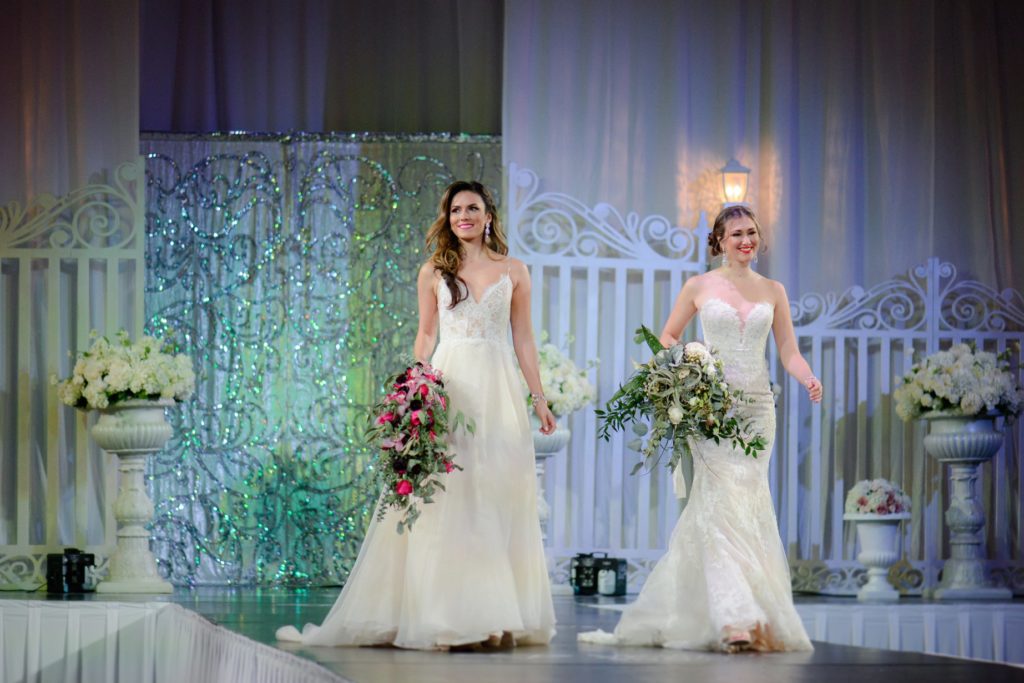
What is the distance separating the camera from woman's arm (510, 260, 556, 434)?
17.5 feet

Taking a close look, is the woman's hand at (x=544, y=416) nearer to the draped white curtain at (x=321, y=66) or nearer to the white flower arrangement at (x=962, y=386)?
the white flower arrangement at (x=962, y=386)

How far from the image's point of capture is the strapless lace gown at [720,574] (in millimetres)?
5191

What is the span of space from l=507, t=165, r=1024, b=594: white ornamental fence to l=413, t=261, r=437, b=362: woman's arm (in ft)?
11.2

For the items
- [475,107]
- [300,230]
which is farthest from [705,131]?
[300,230]

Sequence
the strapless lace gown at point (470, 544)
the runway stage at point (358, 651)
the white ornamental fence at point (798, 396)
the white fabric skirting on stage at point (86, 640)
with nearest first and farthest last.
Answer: the runway stage at point (358, 651) < the strapless lace gown at point (470, 544) < the white fabric skirting on stage at point (86, 640) < the white ornamental fence at point (798, 396)

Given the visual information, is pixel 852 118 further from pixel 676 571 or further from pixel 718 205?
pixel 676 571

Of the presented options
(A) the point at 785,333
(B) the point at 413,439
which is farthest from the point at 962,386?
(B) the point at 413,439

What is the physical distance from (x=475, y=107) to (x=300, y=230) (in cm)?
149

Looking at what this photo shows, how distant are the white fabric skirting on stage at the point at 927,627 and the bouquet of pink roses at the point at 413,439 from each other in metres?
3.17

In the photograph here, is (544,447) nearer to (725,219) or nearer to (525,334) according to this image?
(725,219)

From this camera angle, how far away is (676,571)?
17.8ft

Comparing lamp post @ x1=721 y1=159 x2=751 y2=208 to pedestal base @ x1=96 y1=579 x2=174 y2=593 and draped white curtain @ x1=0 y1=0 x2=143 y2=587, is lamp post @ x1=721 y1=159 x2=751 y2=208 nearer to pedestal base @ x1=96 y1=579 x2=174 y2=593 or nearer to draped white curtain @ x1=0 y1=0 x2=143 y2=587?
draped white curtain @ x1=0 y1=0 x2=143 y2=587

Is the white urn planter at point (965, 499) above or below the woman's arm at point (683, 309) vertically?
below

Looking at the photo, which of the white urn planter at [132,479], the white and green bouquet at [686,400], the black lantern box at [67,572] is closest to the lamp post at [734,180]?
the white urn planter at [132,479]
